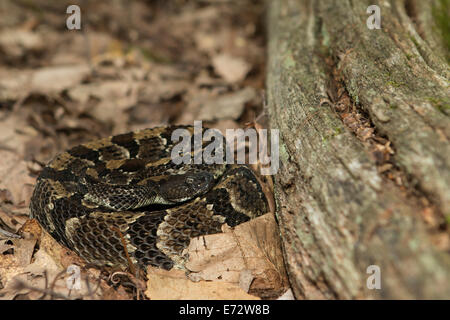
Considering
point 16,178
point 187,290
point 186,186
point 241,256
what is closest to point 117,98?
point 16,178

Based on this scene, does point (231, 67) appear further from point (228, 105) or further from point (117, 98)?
point (117, 98)

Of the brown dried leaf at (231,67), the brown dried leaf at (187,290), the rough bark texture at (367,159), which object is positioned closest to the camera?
the rough bark texture at (367,159)

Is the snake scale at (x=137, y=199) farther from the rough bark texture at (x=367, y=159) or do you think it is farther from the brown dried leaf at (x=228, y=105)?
the brown dried leaf at (x=228, y=105)

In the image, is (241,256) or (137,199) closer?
(241,256)

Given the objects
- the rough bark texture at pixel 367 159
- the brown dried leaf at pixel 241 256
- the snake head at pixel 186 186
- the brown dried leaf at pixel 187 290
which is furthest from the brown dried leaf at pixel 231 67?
the brown dried leaf at pixel 187 290

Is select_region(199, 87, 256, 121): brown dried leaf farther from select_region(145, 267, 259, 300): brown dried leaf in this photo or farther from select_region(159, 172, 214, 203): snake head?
select_region(145, 267, 259, 300): brown dried leaf
